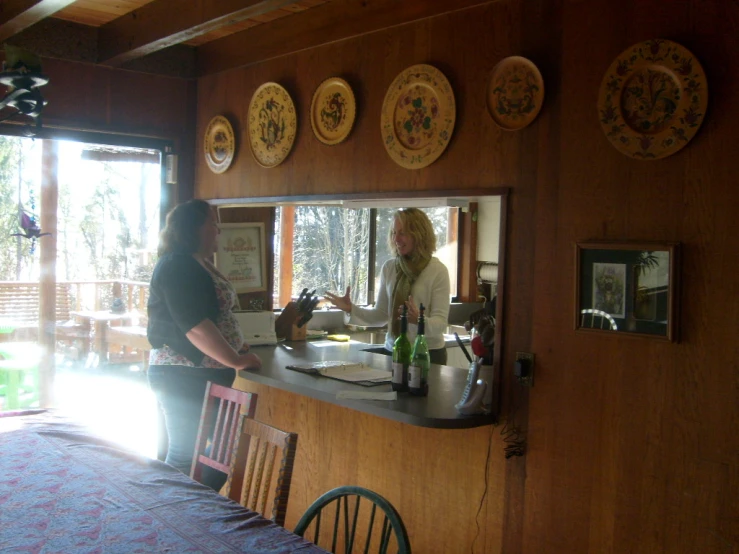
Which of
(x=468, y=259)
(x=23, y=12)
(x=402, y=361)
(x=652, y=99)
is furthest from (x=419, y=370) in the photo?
(x=468, y=259)

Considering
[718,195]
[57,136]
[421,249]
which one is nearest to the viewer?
[718,195]

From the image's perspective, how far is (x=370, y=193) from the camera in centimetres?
287

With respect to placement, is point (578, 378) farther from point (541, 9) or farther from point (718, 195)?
point (541, 9)

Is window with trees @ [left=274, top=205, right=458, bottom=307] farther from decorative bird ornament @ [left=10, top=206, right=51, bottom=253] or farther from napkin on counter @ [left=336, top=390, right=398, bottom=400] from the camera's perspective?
napkin on counter @ [left=336, top=390, right=398, bottom=400]

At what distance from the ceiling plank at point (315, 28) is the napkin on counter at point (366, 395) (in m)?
1.37

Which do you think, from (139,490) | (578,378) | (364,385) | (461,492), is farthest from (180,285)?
(578,378)

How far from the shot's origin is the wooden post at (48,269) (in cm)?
351

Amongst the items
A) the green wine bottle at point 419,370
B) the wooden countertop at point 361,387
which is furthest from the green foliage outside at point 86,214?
the green wine bottle at point 419,370

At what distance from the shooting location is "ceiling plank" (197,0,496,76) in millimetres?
2693

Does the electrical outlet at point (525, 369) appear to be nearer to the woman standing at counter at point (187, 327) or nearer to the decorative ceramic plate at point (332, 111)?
the woman standing at counter at point (187, 327)

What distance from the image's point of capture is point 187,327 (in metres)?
2.60

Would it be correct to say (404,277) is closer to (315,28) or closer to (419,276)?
(419,276)

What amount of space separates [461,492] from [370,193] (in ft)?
3.89

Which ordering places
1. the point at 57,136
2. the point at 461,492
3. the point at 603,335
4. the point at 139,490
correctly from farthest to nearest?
the point at 57,136
the point at 461,492
the point at 603,335
the point at 139,490
